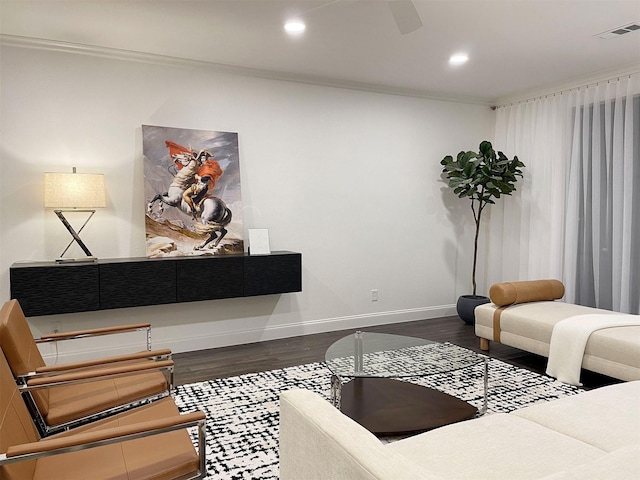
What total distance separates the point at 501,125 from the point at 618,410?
4574 millimetres

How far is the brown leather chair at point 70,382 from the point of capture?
204cm

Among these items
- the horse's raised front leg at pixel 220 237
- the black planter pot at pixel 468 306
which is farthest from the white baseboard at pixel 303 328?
the horse's raised front leg at pixel 220 237

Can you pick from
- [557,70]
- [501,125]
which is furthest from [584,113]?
[501,125]

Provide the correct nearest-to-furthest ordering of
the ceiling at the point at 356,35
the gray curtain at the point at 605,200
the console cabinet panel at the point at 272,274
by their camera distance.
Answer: the ceiling at the point at 356,35, the console cabinet panel at the point at 272,274, the gray curtain at the point at 605,200

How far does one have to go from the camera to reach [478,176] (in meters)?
5.39

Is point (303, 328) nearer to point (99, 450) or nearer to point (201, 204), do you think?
point (201, 204)

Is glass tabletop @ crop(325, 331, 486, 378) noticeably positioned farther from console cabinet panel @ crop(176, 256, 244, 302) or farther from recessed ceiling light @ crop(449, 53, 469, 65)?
recessed ceiling light @ crop(449, 53, 469, 65)

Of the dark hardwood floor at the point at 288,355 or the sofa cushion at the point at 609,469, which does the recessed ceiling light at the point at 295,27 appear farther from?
the sofa cushion at the point at 609,469

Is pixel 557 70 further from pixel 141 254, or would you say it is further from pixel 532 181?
pixel 141 254

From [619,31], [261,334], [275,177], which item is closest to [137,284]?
[261,334]

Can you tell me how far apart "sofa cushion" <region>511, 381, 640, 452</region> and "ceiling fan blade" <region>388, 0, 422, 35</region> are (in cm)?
209

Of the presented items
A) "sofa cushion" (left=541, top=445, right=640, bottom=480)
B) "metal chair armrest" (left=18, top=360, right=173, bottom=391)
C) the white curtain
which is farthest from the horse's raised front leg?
"sofa cushion" (left=541, top=445, right=640, bottom=480)

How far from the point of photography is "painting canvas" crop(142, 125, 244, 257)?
424 centimetres

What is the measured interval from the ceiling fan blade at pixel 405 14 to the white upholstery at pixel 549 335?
2420mm
